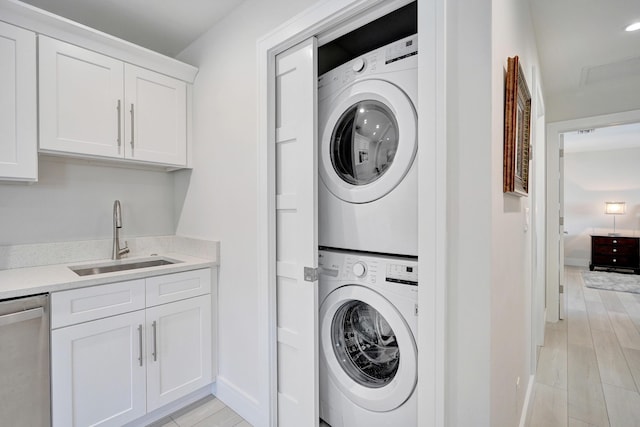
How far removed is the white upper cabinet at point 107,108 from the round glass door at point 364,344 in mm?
1598

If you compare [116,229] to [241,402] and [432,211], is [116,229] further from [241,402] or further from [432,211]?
[432,211]

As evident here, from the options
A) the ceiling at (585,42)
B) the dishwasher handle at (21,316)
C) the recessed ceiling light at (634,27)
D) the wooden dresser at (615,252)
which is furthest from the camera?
the wooden dresser at (615,252)

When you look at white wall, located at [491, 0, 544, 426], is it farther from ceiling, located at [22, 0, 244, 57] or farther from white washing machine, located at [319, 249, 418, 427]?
ceiling, located at [22, 0, 244, 57]

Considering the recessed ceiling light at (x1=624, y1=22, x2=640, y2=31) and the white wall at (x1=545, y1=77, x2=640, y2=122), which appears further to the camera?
the white wall at (x1=545, y1=77, x2=640, y2=122)

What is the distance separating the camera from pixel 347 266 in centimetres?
152

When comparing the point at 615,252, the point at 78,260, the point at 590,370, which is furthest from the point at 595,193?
the point at 78,260

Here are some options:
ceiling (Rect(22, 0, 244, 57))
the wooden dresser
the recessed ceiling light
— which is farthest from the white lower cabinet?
the wooden dresser

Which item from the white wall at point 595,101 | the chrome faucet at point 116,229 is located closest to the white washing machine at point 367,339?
the chrome faucet at point 116,229

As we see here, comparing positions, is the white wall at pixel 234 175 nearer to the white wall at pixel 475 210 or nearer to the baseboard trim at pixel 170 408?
the baseboard trim at pixel 170 408

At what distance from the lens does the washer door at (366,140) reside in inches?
51.7

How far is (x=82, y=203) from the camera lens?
80.9 inches

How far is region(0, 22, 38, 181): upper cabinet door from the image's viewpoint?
152 cm

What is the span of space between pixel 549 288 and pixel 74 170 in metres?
4.60

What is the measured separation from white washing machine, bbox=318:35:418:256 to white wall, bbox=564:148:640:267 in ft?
23.9
